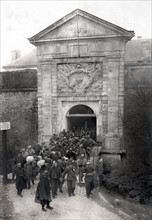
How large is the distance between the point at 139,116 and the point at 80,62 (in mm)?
5132

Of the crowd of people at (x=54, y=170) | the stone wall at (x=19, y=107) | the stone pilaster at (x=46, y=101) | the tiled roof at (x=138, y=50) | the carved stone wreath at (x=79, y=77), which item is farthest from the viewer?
the tiled roof at (x=138, y=50)

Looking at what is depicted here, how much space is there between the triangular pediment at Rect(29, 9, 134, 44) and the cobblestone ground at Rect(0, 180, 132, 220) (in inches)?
352

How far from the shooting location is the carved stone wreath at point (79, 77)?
16.4 metres

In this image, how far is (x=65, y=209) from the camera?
930 centimetres

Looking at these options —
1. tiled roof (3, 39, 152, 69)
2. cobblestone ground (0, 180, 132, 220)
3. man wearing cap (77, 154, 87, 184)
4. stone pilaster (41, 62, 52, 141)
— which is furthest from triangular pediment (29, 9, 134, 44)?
tiled roof (3, 39, 152, 69)

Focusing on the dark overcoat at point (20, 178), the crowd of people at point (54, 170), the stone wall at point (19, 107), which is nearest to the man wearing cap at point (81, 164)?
the crowd of people at point (54, 170)

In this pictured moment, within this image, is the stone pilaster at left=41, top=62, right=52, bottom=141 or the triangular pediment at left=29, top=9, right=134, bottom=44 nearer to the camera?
the triangular pediment at left=29, top=9, right=134, bottom=44

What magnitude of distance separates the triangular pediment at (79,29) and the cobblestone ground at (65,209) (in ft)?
29.3

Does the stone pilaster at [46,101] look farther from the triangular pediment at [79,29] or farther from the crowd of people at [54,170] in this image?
the crowd of people at [54,170]

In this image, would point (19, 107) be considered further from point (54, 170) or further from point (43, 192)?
point (43, 192)

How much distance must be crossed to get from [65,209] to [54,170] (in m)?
1.49

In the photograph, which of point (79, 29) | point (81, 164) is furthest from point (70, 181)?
point (79, 29)

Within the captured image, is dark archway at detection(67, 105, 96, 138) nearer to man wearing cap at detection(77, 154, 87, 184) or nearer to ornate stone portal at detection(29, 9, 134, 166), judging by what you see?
ornate stone portal at detection(29, 9, 134, 166)

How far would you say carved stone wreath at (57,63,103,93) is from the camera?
53.9 ft
